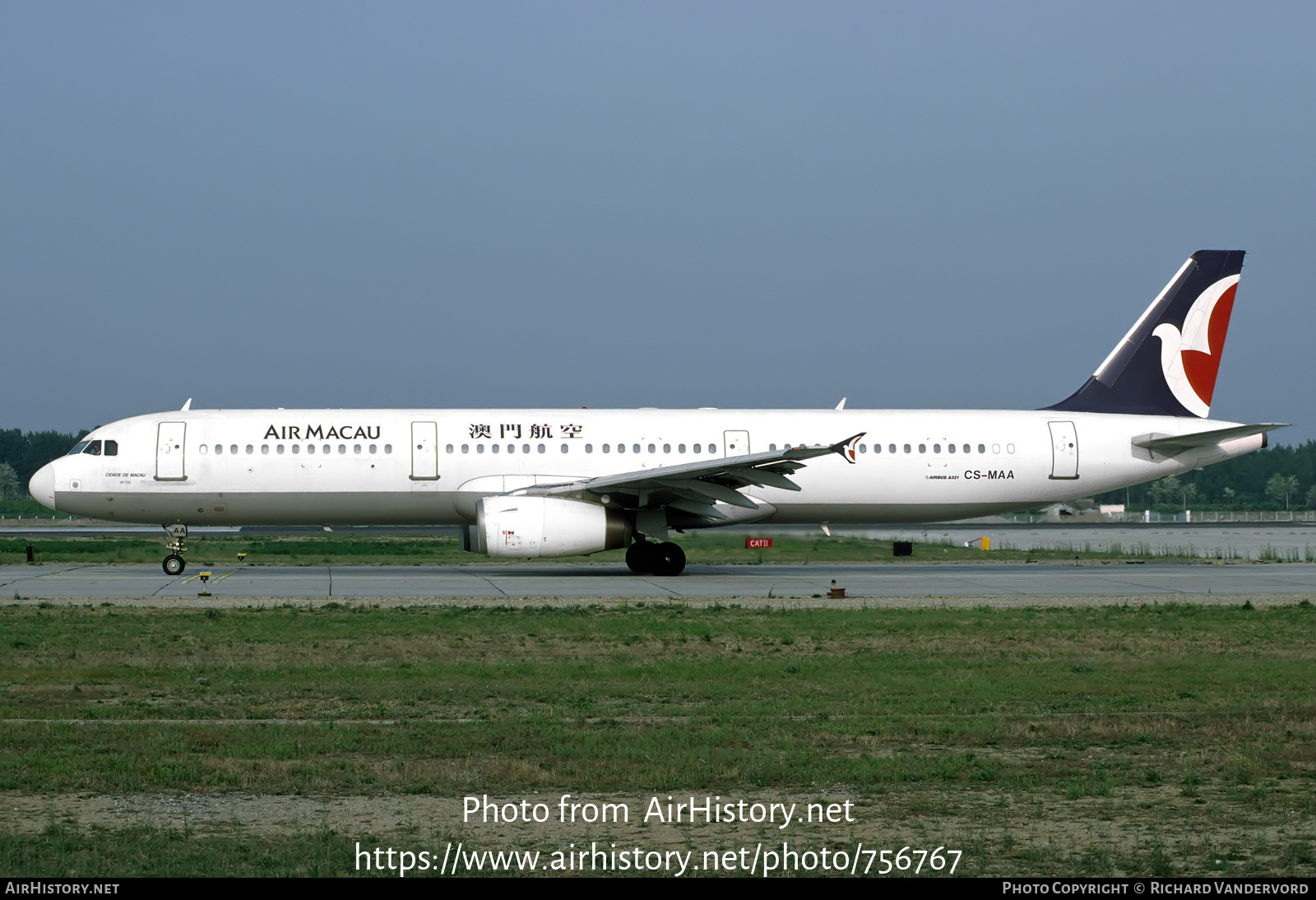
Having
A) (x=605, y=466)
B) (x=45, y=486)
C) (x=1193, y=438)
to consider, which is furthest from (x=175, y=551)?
(x=1193, y=438)

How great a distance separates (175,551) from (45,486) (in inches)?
116

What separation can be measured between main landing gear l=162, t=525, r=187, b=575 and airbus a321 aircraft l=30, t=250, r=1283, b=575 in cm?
4

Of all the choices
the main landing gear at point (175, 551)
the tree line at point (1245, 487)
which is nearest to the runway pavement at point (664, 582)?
the main landing gear at point (175, 551)

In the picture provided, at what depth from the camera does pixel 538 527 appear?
23984 mm

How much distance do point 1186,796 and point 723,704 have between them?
4088 mm

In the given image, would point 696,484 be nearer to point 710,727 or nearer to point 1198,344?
point 1198,344

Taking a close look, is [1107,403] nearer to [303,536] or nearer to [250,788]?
[250,788]

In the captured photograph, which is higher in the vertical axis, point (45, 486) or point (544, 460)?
point (544, 460)

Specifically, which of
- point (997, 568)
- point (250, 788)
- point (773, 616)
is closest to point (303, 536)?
point (997, 568)

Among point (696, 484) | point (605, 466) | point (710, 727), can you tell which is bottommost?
point (710, 727)

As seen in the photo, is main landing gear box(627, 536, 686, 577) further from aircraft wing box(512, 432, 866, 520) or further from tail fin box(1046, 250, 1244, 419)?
tail fin box(1046, 250, 1244, 419)

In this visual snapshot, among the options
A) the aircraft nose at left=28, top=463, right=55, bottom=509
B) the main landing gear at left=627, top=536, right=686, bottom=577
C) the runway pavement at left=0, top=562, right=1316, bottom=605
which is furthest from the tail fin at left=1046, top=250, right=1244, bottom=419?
the aircraft nose at left=28, top=463, right=55, bottom=509

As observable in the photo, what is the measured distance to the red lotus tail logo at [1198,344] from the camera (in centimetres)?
2900

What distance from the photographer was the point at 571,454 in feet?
86.3
